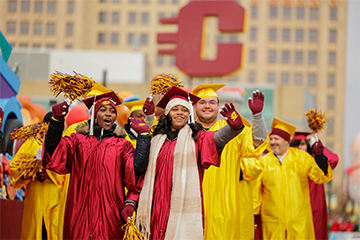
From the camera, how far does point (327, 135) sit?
7306cm

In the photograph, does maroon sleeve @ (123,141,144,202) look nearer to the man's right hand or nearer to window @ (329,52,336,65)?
the man's right hand

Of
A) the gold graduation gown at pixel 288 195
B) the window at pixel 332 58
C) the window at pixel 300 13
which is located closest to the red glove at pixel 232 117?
the gold graduation gown at pixel 288 195

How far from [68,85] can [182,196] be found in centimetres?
173

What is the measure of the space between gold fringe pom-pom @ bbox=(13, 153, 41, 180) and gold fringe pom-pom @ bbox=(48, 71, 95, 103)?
3.90ft

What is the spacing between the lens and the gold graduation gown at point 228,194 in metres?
6.58

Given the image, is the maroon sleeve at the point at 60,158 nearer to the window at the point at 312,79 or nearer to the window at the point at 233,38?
the window at the point at 233,38

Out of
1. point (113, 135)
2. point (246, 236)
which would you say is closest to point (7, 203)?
point (113, 135)

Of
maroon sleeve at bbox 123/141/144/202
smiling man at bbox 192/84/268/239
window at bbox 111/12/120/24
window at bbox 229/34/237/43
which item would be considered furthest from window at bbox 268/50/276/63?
maroon sleeve at bbox 123/141/144/202

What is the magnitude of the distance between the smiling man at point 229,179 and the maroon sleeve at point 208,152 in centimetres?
97

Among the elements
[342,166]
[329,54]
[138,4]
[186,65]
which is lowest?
[342,166]

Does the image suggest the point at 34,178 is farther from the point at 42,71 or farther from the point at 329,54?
the point at 329,54

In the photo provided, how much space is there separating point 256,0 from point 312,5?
8.13 m

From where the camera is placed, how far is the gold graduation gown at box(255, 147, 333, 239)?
8.15 m

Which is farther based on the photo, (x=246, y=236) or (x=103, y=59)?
(x=103, y=59)
